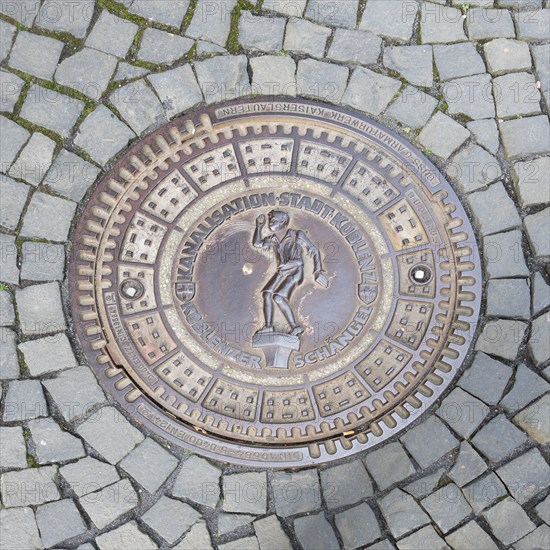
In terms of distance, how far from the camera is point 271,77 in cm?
310

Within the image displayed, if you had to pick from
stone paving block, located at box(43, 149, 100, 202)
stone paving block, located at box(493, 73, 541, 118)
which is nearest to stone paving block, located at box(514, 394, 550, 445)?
stone paving block, located at box(493, 73, 541, 118)

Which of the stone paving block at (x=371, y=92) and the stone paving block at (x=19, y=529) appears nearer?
the stone paving block at (x=19, y=529)

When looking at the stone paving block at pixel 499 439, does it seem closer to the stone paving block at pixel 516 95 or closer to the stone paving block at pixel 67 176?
the stone paving block at pixel 516 95

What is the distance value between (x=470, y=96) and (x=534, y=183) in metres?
0.55

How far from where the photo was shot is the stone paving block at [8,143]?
303 centimetres

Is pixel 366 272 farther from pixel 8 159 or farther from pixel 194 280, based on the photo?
pixel 8 159

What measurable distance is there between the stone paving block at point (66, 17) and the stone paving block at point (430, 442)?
8.68 ft

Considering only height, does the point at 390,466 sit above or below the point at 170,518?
above

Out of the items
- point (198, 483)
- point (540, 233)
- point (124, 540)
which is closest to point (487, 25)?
point (540, 233)

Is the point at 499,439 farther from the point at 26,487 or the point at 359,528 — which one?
the point at 26,487

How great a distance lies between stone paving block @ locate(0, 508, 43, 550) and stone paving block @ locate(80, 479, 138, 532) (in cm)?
26

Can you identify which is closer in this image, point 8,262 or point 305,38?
point 8,262

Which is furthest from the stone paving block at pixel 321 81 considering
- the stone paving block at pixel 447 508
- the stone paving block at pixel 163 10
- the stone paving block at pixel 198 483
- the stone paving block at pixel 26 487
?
the stone paving block at pixel 26 487


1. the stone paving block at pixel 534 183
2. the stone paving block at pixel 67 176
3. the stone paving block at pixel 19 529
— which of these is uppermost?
the stone paving block at pixel 534 183
